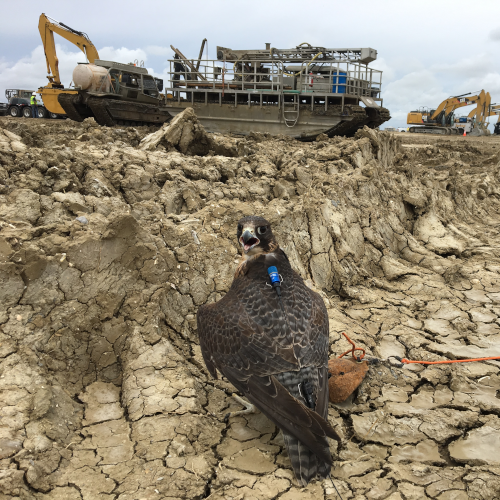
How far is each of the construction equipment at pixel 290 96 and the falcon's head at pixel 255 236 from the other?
34.6ft

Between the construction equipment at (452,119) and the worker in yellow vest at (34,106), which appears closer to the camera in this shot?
the worker in yellow vest at (34,106)

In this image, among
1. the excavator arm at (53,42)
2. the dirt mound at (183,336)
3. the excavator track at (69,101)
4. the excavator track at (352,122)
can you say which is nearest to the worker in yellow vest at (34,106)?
the excavator arm at (53,42)

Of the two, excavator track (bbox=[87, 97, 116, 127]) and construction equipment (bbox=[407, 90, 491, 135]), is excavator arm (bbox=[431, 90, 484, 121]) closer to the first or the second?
construction equipment (bbox=[407, 90, 491, 135])

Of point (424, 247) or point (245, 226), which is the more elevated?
point (245, 226)

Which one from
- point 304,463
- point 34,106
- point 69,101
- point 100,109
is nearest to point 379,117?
point 100,109

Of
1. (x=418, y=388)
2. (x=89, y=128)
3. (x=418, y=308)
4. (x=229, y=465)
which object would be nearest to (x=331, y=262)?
(x=418, y=308)

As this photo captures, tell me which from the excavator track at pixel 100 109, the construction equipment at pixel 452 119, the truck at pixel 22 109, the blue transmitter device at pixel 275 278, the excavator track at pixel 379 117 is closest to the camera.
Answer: the blue transmitter device at pixel 275 278

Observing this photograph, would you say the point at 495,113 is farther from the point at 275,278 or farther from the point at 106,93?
the point at 275,278

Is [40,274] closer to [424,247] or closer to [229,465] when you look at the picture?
[229,465]

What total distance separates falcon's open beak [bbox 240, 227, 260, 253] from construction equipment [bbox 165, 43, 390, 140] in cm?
1064

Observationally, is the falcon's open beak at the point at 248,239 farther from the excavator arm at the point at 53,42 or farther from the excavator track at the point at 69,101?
the excavator arm at the point at 53,42

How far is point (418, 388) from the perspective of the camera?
2.82m

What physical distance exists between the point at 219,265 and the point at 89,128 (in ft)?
17.2

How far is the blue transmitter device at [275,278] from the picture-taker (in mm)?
2368
